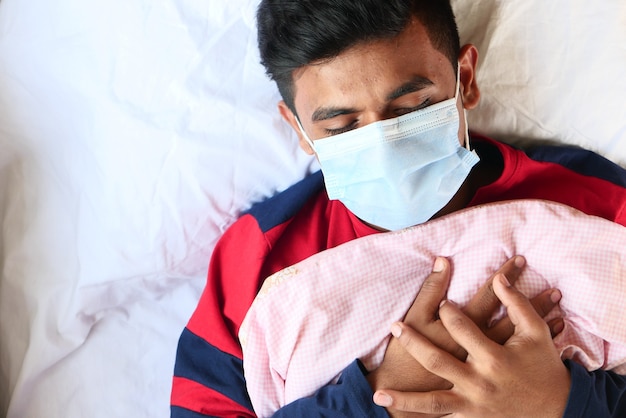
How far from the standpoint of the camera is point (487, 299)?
1.15 m

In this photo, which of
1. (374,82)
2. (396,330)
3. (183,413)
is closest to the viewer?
(374,82)

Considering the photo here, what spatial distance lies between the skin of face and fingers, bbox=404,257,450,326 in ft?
1.03

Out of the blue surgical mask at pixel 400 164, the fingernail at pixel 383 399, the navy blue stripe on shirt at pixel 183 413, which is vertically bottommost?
the navy blue stripe on shirt at pixel 183 413

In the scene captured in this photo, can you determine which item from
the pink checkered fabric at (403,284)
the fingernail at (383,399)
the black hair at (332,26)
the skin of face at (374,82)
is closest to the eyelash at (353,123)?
the skin of face at (374,82)

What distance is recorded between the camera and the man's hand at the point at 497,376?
1.08 meters

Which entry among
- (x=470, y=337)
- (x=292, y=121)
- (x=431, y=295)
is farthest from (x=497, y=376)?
(x=292, y=121)

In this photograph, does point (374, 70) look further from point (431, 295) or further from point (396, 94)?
point (431, 295)

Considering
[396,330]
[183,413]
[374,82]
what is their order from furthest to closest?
1. [183,413]
2. [396,330]
3. [374,82]

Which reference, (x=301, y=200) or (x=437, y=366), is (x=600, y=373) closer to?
(x=437, y=366)

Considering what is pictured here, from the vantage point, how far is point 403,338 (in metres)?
1.13

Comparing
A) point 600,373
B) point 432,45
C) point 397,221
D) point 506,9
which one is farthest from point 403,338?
point 506,9

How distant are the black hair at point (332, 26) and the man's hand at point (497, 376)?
498 millimetres

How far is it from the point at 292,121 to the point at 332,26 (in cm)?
26

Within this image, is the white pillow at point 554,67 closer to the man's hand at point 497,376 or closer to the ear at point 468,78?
the ear at point 468,78
